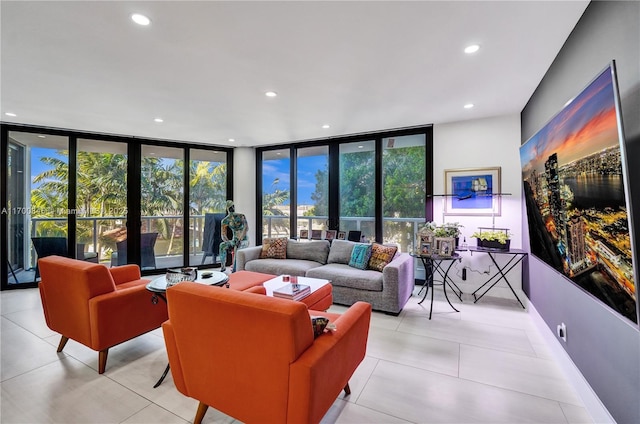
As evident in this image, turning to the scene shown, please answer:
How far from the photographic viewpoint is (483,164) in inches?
156

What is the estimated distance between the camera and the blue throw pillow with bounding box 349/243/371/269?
3.88 meters

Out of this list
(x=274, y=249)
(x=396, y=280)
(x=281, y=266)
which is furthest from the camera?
(x=274, y=249)

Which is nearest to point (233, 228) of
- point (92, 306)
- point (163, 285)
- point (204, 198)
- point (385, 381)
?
point (163, 285)

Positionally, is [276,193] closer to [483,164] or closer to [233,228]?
[233,228]

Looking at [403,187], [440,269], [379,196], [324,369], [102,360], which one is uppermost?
[403,187]

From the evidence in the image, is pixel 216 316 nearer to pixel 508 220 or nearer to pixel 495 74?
pixel 495 74

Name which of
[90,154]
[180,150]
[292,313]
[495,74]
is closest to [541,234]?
[495,74]

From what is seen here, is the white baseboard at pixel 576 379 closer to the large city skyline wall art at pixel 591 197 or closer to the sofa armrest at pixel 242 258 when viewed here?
the large city skyline wall art at pixel 591 197

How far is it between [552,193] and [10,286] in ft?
22.7

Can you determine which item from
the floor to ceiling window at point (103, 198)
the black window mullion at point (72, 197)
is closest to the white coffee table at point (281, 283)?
the floor to ceiling window at point (103, 198)

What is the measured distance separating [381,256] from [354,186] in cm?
161

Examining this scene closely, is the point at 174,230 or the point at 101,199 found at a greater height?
the point at 101,199

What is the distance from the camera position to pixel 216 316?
137cm

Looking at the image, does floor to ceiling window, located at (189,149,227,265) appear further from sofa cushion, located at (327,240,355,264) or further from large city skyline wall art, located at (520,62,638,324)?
large city skyline wall art, located at (520,62,638,324)
